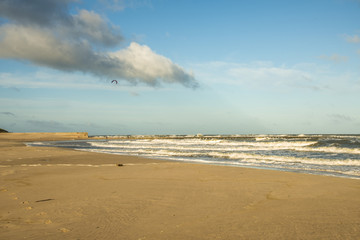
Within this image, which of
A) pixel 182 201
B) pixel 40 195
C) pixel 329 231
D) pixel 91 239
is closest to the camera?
pixel 91 239

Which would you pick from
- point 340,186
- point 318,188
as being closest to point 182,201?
point 318,188

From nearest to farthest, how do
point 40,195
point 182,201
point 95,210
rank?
point 95,210 → point 182,201 → point 40,195

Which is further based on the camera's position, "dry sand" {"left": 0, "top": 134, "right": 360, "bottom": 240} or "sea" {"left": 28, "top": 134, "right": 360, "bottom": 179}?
"sea" {"left": 28, "top": 134, "right": 360, "bottom": 179}

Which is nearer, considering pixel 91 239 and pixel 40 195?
pixel 91 239

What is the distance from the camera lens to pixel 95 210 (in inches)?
217

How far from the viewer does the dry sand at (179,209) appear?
169 inches

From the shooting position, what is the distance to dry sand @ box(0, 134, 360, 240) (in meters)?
4.30

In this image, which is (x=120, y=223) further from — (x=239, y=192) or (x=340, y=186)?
(x=340, y=186)

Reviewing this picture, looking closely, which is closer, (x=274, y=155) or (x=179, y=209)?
(x=179, y=209)

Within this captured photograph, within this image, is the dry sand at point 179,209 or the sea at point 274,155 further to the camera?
the sea at point 274,155

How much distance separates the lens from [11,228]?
4477 millimetres

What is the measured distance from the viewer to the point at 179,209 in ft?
18.5

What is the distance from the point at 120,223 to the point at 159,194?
2350 mm

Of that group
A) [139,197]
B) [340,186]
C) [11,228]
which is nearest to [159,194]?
[139,197]
